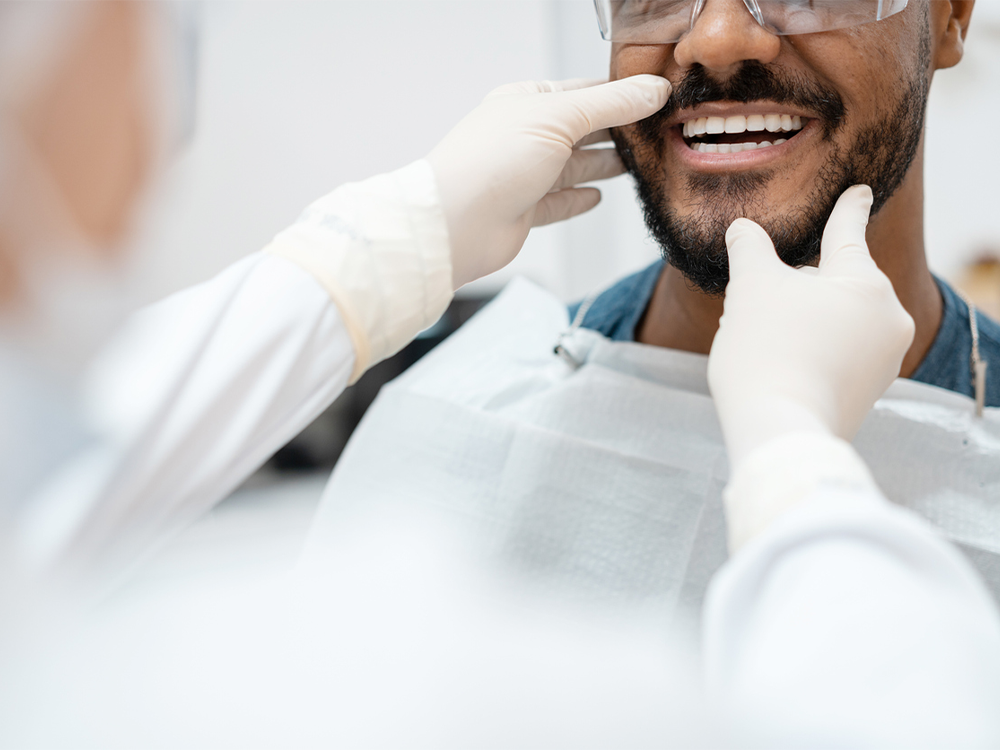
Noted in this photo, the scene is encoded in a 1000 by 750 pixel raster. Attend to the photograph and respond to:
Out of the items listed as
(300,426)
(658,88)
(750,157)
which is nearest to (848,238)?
(750,157)

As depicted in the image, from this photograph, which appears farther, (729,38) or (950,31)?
(950,31)

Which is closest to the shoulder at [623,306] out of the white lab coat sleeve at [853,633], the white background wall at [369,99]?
the white background wall at [369,99]

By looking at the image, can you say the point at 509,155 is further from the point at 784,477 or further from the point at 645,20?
the point at 784,477

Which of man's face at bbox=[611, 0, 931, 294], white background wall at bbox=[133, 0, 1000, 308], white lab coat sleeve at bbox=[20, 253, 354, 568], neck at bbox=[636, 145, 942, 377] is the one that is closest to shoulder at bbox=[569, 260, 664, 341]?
neck at bbox=[636, 145, 942, 377]

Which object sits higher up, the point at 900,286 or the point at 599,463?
the point at 900,286

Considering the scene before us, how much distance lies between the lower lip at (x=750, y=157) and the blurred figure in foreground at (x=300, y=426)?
0.51ft

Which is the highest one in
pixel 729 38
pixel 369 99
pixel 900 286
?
pixel 729 38

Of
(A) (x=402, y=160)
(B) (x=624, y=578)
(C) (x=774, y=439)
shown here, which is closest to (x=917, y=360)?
(B) (x=624, y=578)

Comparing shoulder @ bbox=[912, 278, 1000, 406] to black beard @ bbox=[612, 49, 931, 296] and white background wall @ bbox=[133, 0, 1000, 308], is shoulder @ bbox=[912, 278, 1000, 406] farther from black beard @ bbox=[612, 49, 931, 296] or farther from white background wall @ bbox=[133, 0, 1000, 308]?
white background wall @ bbox=[133, 0, 1000, 308]

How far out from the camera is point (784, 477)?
0.52 meters

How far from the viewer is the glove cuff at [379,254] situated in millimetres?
752

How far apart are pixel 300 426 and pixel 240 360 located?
95 millimetres

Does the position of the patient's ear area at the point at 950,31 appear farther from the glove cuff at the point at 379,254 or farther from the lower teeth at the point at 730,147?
the glove cuff at the point at 379,254

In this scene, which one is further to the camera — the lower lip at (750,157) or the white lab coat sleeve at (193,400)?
the lower lip at (750,157)
